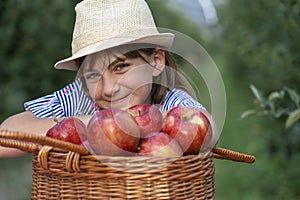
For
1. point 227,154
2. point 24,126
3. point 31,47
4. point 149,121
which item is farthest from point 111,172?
point 31,47

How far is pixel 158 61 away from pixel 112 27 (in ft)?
1.11

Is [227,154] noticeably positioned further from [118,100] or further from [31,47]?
[31,47]

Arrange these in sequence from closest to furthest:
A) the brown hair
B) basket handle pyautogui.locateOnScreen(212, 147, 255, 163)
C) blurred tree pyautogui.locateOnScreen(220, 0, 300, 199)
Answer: basket handle pyautogui.locateOnScreen(212, 147, 255, 163) < the brown hair < blurred tree pyautogui.locateOnScreen(220, 0, 300, 199)

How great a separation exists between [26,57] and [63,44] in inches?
18.8

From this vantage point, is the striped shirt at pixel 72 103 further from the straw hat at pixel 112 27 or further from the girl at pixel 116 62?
the straw hat at pixel 112 27

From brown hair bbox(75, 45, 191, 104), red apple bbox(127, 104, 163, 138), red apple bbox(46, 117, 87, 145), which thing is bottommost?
brown hair bbox(75, 45, 191, 104)

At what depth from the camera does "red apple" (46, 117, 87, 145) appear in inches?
83.0

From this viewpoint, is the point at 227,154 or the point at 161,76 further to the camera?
the point at 161,76

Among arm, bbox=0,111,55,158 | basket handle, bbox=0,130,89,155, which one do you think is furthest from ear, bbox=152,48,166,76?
basket handle, bbox=0,130,89,155

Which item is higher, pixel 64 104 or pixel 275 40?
pixel 64 104

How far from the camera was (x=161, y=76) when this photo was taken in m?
2.99

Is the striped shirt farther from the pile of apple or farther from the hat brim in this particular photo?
the pile of apple

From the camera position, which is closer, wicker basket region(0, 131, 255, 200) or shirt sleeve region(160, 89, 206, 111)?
wicker basket region(0, 131, 255, 200)

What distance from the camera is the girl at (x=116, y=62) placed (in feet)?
8.57
